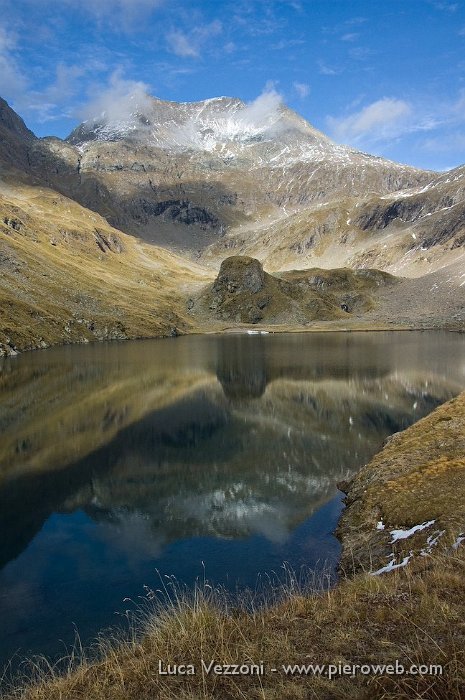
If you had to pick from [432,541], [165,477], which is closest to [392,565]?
[432,541]

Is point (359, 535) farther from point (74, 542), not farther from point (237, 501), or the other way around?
point (74, 542)

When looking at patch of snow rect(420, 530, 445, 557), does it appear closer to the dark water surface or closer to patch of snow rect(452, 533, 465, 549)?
patch of snow rect(452, 533, 465, 549)

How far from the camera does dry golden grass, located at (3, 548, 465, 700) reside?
29.1 feet

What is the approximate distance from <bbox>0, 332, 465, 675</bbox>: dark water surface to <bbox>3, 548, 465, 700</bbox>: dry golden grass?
8635 millimetres

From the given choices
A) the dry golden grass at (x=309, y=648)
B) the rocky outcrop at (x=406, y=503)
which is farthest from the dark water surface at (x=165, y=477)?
the dry golden grass at (x=309, y=648)

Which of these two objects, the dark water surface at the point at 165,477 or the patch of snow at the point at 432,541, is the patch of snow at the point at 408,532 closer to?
the patch of snow at the point at 432,541

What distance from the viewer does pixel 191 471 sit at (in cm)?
4050

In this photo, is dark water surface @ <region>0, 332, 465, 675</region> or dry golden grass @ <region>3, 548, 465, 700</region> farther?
dark water surface @ <region>0, 332, 465, 675</region>

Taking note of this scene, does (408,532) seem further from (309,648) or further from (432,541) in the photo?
(309,648)

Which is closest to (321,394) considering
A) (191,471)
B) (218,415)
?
(218,415)

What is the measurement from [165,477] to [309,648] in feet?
98.1

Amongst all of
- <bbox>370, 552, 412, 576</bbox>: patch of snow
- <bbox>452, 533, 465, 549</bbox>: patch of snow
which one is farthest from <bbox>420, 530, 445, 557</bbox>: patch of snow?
<bbox>452, 533, 465, 549</bbox>: patch of snow

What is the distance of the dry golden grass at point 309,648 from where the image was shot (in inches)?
350

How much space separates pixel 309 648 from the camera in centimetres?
1069
